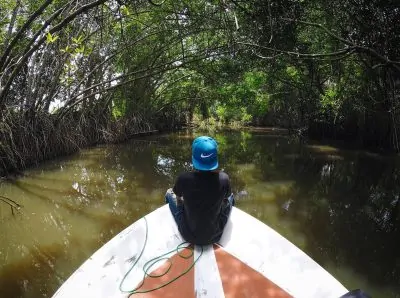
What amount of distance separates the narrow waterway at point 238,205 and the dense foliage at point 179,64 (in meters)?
1.38

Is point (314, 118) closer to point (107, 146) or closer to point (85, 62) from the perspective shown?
point (107, 146)

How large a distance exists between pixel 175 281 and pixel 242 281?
48 centimetres

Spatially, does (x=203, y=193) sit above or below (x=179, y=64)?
below

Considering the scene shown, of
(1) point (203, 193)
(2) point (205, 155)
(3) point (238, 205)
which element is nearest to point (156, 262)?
(1) point (203, 193)

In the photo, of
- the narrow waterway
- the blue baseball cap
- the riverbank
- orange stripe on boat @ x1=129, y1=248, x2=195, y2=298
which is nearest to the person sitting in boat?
the blue baseball cap

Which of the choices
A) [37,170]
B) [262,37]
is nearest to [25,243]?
[37,170]

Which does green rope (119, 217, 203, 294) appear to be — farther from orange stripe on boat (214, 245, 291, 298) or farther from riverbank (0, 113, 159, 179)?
riverbank (0, 113, 159, 179)

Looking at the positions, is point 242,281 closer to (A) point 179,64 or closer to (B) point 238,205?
(B) point 238,205

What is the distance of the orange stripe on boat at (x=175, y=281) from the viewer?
2576 mm

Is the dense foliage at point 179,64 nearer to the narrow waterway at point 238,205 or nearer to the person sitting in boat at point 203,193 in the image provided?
the narrow waterway at point 238,205

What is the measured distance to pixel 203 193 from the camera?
2.91 metres

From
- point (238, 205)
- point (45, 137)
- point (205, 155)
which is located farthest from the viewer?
point (45, 137)

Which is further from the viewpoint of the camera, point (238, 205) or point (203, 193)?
point (238, 205)

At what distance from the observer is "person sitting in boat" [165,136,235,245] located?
2.92 metres
